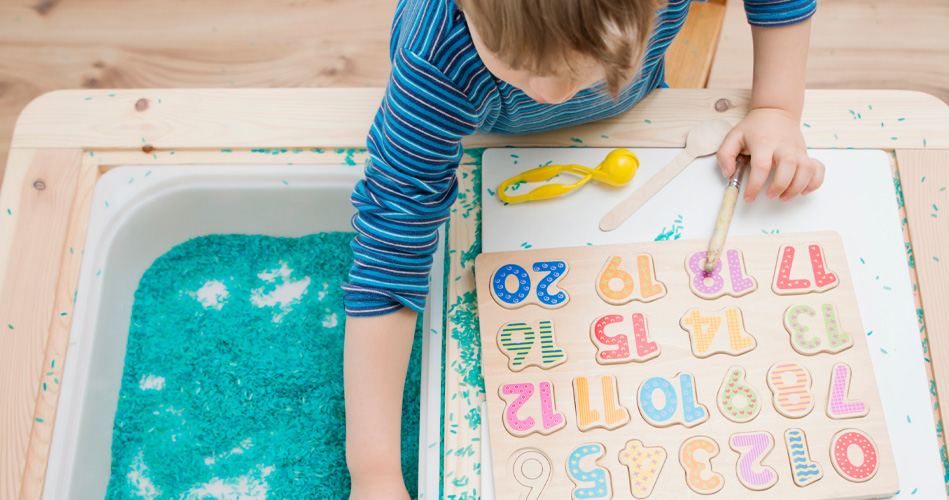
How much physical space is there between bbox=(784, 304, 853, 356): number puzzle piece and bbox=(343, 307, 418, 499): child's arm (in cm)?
41

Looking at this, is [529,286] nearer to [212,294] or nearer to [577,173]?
[577,173]

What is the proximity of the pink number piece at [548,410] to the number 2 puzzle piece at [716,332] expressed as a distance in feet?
0.51

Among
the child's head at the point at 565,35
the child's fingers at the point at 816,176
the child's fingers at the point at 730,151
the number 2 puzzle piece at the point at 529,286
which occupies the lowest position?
the number 2 puzzle piece at the point at 529,286

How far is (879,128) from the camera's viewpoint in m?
0.77

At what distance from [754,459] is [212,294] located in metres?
0.69

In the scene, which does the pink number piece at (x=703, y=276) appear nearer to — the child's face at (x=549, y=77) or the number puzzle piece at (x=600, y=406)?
the number puzzle piece at (x=600, y=406)

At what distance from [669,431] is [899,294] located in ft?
1.02

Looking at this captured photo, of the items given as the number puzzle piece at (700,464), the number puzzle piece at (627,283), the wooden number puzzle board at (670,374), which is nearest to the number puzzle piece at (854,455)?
the wooden number puzzle board at (670,374)

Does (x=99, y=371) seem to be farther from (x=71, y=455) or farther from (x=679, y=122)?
(x=679, y=122)

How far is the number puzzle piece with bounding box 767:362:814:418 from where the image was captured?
0.63 metres

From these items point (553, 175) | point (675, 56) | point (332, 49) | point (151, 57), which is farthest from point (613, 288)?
point (151, 57)

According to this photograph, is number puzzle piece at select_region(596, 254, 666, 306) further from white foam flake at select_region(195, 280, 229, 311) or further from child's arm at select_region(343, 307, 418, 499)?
white foam flake at select_region(195, 280, 229, 311)

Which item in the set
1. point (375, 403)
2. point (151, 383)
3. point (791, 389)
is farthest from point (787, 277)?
point (151, 383)

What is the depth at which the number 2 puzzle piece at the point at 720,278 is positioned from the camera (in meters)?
0.68
